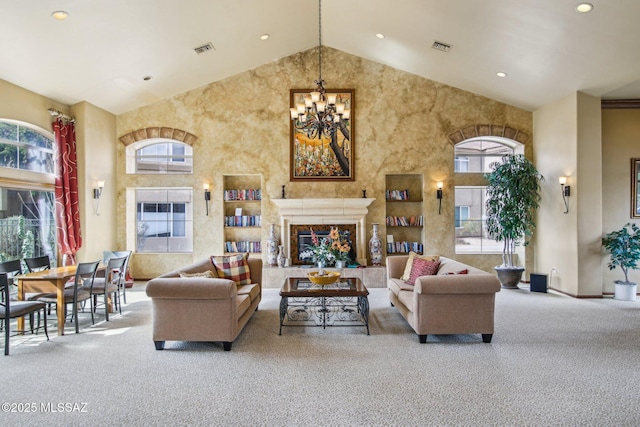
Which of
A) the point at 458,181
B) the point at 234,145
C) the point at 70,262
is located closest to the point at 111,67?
the point at 234,145

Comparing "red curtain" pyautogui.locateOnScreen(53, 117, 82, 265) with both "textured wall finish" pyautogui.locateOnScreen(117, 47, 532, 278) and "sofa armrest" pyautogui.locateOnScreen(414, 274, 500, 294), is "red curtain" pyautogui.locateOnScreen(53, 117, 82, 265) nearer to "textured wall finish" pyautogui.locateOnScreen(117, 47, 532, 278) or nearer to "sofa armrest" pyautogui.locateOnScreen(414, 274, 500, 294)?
"textured wall finish" pyautogui.locateOnScreen(117, 47, 532, 278)

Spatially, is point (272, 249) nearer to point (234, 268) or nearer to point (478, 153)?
point (234, 268)

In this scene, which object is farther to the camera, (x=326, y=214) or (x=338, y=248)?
(x=326, y=214)

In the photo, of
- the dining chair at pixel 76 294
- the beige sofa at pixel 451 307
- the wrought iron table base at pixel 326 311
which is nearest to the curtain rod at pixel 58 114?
the dining chair at pixel 76 294

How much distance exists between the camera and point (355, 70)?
8.21 meters

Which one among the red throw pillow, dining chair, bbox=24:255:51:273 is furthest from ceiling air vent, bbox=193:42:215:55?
the red throw pillow

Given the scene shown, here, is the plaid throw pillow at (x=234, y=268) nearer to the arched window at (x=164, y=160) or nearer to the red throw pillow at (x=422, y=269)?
the red throw pillow at (x=422, y=269)

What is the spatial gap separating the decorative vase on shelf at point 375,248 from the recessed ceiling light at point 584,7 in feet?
15.5

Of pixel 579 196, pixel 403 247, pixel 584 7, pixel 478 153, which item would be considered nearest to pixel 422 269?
pixel 403 247

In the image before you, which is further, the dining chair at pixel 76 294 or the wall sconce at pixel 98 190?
the wall sconce at pixel 98 190

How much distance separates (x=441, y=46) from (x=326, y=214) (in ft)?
12.1

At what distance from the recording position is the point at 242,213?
8.46 metres

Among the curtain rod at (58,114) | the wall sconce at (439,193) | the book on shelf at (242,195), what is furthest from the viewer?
the book on shelf at (242,195)

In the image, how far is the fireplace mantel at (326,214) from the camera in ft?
26.0
